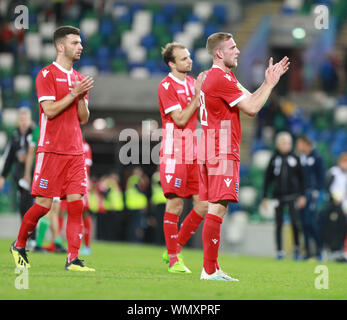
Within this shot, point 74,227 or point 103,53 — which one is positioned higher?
point 103,53

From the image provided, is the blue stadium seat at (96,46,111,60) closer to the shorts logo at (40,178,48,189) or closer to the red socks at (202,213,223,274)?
the shorts logo at (40,178,48,189)

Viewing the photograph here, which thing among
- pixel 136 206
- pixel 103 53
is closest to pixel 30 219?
pixel 136 206

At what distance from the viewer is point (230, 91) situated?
292 inches

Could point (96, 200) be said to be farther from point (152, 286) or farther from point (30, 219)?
point (152, 286)

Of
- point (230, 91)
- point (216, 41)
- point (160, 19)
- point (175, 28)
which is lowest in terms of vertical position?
point (230, 91)

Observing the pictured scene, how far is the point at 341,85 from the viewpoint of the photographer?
2667 cm

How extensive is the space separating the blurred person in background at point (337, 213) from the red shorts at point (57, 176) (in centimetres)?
789

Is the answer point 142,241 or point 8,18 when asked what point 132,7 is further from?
point 142,241

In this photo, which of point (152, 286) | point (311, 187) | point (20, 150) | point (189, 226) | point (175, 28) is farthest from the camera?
point (175, 28)

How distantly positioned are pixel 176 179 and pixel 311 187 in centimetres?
616

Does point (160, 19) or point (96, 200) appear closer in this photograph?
point (96, 200)

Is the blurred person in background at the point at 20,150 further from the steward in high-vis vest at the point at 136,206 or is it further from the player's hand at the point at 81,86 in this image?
the steward in high-vis vest at the point at 136,206

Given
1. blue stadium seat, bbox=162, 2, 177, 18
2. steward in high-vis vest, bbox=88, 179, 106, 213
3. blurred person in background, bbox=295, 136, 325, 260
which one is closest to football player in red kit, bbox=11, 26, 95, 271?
blurred person in background, bbox=295, 136, 325, 260
